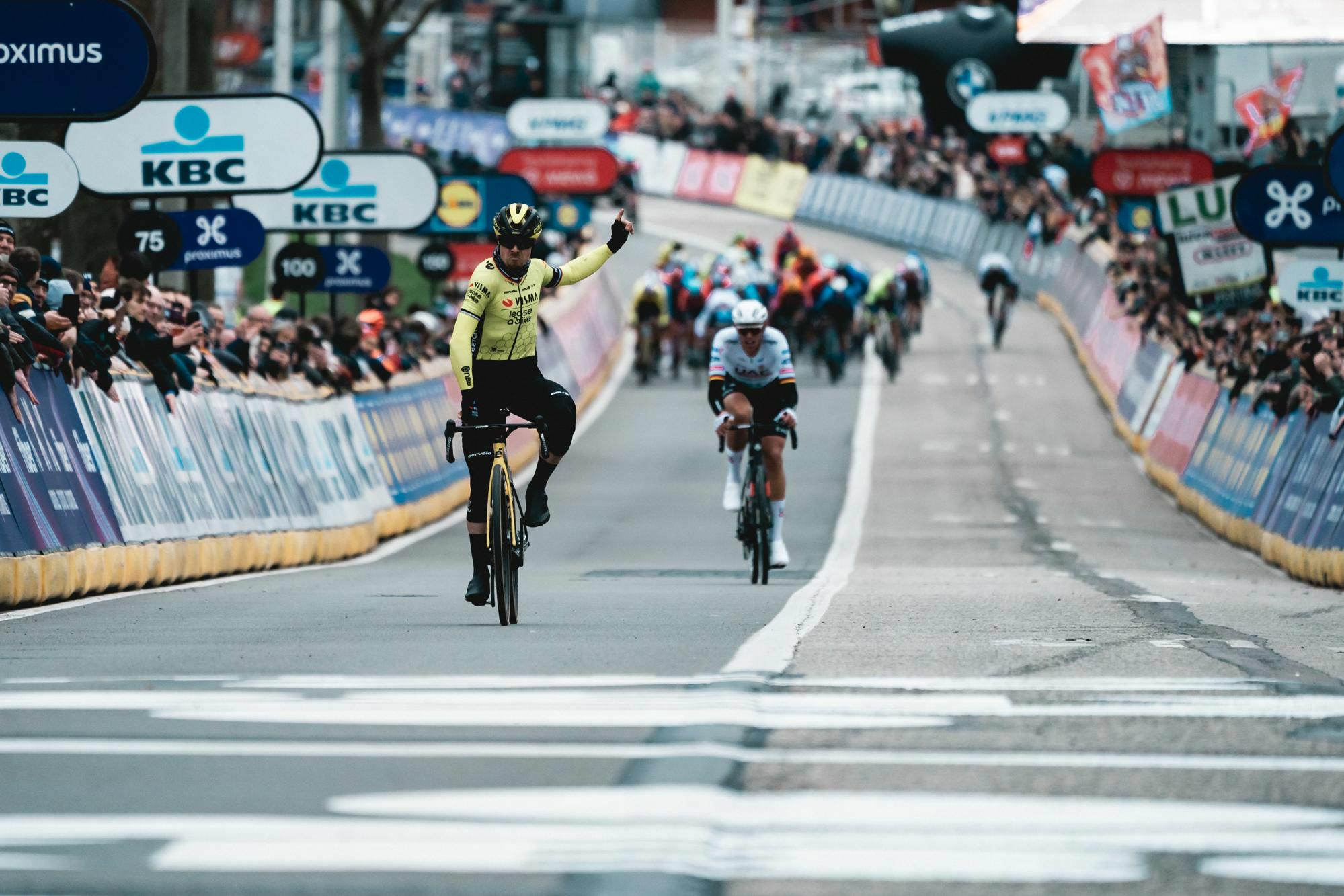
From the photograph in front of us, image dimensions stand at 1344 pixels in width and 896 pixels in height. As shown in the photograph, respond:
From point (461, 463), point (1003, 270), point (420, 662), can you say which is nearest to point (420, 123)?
point (1003, 270)

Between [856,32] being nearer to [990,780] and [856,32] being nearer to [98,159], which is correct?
[98,159]

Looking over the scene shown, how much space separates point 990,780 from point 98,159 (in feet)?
44.2

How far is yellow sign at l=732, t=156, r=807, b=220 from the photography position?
232ft

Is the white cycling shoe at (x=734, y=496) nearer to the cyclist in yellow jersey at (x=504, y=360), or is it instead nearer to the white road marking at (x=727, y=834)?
the cyclist in yellow jersey at (x=504, y=360)

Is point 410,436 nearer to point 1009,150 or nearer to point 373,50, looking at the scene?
point 373,50

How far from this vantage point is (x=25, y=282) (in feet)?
49.5

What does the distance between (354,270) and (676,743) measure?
18.8m

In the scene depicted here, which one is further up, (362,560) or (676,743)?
(676,743)

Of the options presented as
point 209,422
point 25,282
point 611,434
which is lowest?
point 611,434

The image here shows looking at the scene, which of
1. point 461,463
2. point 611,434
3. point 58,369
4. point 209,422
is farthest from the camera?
point 611,434

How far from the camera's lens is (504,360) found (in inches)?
481

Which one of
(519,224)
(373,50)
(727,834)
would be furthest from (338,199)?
(727,834)

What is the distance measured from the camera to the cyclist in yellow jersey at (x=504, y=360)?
12.0 meters

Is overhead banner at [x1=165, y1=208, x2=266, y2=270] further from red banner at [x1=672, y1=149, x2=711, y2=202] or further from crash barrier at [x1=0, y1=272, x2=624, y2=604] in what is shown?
red banner at [x1=672, y1=149, x2=711, y2=202]
